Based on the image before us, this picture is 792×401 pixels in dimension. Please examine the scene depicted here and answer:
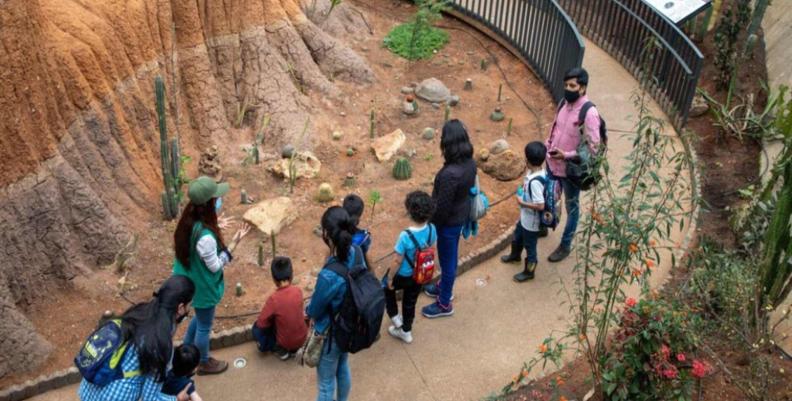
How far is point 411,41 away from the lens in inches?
423

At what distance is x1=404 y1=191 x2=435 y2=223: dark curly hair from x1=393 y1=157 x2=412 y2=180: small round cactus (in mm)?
2775

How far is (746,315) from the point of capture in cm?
570

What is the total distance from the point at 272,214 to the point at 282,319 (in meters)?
2.01

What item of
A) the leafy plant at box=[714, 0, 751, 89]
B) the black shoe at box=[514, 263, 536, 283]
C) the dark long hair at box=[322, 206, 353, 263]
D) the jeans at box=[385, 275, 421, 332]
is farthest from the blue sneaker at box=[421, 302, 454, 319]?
the leafy plant at box=[714, 0, 751, 89]

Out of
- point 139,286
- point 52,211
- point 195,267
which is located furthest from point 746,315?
point 52,211

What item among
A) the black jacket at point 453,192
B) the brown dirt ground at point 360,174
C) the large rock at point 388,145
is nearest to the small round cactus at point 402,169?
the brown dirt ground at point 360,174

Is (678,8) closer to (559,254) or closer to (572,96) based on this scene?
(572,96)

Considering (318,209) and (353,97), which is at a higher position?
(353,97)

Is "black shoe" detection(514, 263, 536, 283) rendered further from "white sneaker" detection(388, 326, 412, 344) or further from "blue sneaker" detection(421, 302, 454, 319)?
"white sneaker" detection(388, 326, 412, 344)

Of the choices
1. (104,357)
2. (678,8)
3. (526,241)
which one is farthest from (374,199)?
(678,8)

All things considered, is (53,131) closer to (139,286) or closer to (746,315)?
(139,286)

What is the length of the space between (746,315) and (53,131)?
17.9 feet

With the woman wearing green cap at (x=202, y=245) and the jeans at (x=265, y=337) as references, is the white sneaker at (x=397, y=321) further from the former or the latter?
the woman wearing green cap at (x=202, y=245)

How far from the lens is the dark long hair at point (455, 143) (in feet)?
19.3
